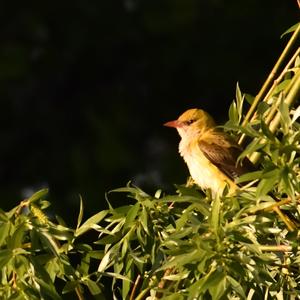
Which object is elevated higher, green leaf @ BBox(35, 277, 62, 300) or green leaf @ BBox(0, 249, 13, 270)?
green leaf @ BBox(0, 249, 13, 270)

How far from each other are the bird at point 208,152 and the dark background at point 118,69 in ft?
18.4

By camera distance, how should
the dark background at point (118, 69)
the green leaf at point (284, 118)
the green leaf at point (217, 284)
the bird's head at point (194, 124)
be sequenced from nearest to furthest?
the green leaf at point (217, 284)
the green leaf at point (284, 118)
the bird's head at point (194, 124)
the dark background at point (118, 69)

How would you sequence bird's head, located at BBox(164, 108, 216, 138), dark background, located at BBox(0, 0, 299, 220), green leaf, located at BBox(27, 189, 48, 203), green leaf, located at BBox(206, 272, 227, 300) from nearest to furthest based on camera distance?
green leaf, located at BBox(206, 272, 227, 300) < green leaf, located at BBox(27, 189, 48, 203) < bird's head, located at BBox(164, 108, 216, 138) < dark background, located at BBox(0, 0, 299, 220)

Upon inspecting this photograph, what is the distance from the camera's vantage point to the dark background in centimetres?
1080

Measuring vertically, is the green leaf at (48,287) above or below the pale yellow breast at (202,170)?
above

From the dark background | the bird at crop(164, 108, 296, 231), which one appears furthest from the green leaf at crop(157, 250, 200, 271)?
the dark background

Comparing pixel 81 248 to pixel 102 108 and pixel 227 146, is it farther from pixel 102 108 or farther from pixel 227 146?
pixel 102 108

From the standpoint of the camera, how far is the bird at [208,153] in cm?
438

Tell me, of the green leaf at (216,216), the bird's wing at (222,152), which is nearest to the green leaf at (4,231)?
the green leaf at (216,216)

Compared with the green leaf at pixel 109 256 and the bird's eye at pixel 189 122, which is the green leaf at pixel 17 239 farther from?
the bird's eye at pixel 189 122

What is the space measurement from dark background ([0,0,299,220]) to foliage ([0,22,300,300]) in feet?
24.6

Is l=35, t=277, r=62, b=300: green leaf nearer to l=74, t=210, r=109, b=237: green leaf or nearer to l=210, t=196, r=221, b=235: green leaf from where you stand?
l=74, t=210, r=109, b=237: green leaf

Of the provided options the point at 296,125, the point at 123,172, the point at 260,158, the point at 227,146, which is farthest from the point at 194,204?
the point at 123,172

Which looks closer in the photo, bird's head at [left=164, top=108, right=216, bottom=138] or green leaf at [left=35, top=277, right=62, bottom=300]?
green leaf at [left=35, top=277, right=62, bottom=300]
